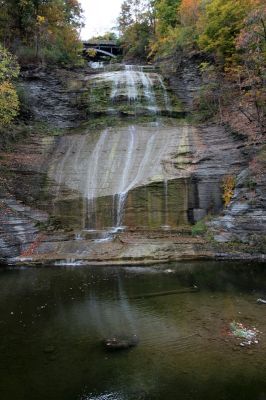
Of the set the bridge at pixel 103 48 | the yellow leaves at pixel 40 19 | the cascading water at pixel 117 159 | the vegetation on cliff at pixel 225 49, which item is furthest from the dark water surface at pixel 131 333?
the bridge at pixel 103 48

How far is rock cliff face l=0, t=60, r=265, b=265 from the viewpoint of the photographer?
1506 cm

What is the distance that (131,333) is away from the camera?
26.8 feet

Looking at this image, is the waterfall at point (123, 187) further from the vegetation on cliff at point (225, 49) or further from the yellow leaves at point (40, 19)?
the yellow leaves at point (40, 19)

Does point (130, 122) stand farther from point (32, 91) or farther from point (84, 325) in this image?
point (84, 325)

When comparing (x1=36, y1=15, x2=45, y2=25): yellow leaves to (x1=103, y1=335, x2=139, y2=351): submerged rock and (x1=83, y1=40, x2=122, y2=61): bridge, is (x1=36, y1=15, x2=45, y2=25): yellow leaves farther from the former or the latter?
(x1=103, y1=335, x2=139, y2=351): submerged rock

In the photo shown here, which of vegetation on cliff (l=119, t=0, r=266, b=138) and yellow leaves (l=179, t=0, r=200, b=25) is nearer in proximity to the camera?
vegetation on cliff (l=119, t=0, r=266, b=138)

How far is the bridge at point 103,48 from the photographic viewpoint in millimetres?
45391

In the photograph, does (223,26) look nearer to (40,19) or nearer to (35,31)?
(40,19)

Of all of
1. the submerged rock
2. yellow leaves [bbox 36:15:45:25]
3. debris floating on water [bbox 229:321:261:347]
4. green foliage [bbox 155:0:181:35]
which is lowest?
the submerged rock

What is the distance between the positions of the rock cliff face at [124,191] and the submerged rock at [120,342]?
6191 millimetres

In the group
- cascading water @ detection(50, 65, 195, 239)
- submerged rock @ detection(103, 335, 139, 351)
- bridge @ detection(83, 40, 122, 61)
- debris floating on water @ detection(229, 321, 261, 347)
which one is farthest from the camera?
bridge @ detection(83, 40, 122, 61)

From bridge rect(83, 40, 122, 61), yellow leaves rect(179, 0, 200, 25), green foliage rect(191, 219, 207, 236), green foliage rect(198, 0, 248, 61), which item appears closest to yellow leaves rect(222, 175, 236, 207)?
green foliage rect(191, 219, 207, 236)

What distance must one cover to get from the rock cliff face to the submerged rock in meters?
6.19

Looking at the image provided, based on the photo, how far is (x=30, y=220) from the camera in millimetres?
16609
